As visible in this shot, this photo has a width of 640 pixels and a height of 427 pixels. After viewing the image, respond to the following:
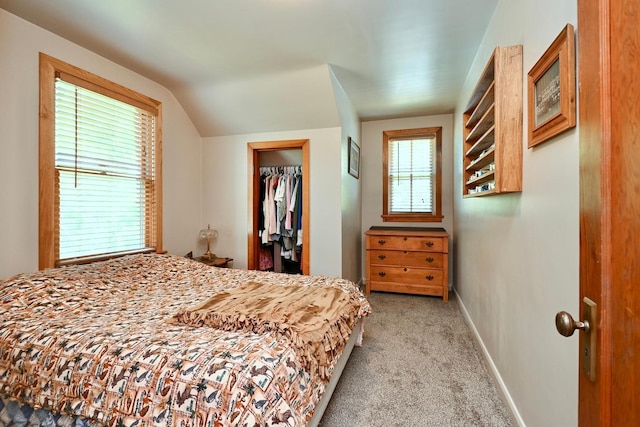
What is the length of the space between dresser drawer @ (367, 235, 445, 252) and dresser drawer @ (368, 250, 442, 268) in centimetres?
7

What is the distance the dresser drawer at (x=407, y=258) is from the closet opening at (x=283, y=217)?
1.04m

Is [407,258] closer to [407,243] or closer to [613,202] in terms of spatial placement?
[407,243]

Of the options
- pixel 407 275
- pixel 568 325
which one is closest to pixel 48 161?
pixel 568 325

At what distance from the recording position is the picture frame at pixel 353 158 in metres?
3.60

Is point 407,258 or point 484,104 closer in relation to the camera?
point 484,104

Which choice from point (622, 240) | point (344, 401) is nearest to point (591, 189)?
point (622, 240)

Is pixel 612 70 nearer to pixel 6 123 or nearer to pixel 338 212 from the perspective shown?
pixel 338 212

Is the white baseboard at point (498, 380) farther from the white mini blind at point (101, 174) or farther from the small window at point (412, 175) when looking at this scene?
the white mini blind at point (101, 174)

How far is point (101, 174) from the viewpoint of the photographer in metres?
2.46

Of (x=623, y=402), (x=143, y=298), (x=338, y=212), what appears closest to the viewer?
(x=623, y=402)

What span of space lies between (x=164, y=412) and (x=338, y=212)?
250cm

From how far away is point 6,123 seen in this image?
1879 millimetres

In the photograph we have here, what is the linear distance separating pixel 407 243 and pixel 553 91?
2.77m

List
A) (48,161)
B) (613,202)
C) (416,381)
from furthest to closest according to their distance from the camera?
(48,161) → (416,381) → (613,202)
